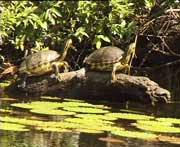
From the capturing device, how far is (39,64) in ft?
33.2

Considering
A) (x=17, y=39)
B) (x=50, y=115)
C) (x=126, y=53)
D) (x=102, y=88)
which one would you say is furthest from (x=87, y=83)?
(x=17, y=39)

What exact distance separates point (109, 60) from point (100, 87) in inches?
21.7

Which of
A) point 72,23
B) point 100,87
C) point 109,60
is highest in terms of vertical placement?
point 72,23

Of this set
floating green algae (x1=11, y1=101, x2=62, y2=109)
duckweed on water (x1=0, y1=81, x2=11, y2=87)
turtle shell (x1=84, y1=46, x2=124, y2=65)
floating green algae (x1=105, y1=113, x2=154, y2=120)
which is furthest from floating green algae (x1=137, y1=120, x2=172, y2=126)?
duckweed on water (x1=0, y1=81, x2=11, y2=87)

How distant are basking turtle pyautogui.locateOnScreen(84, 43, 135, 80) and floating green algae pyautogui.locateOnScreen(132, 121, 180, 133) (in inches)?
87.7

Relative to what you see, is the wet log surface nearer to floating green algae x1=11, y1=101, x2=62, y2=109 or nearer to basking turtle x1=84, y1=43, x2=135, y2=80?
basking turtle x1=84, y1=43, x2=135, y2=80

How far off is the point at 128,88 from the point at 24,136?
313cm

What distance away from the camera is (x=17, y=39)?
1187 cm

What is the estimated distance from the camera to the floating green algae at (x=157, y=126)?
7.24 meters

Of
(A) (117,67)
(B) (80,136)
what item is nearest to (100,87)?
(A) (117,67)

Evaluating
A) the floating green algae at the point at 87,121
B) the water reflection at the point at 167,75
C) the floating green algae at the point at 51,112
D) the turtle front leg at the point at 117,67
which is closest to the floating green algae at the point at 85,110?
the floating green algae at the point at 51,112

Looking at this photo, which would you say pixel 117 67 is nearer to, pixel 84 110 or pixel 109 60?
pixel 109 60

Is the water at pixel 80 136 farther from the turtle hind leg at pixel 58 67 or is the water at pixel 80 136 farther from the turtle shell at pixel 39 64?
the turtle shell at pixel 39 64

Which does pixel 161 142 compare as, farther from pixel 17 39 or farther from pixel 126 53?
pixel 17 39
